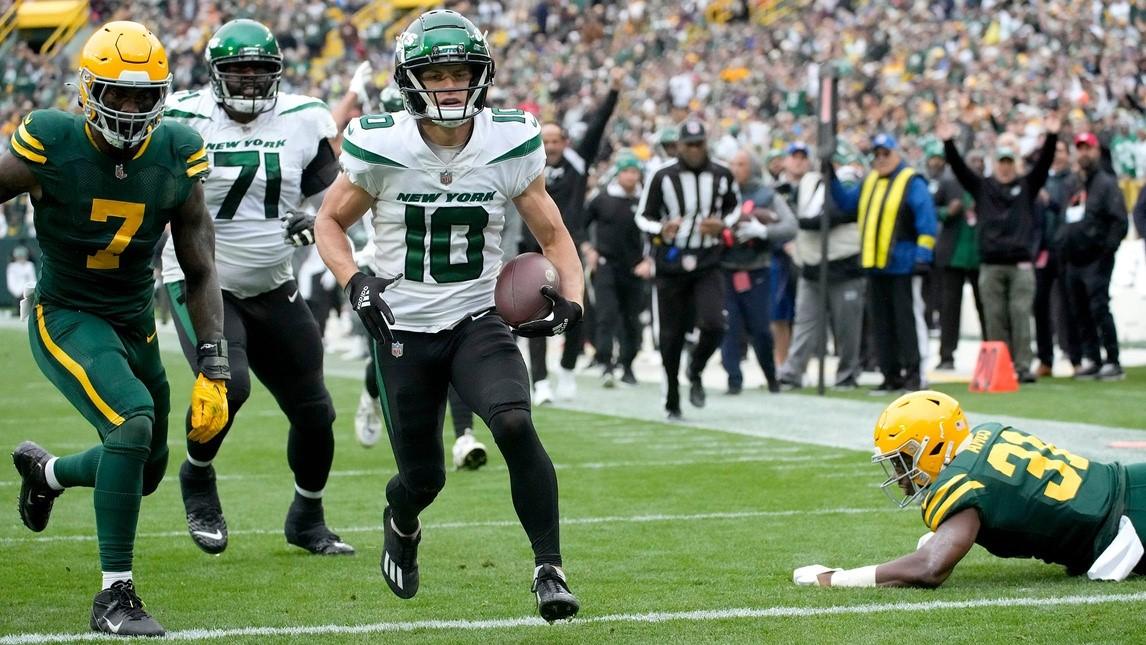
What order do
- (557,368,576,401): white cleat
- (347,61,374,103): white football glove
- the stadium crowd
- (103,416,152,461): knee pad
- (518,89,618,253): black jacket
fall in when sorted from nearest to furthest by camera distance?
(103,416,152,461): knee pad, (347,61,374,103): white football glove, (518,89,618,253): black jacket, (557,368,576,401): white cleat, the stadium crowd

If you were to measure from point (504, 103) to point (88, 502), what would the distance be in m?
24.1

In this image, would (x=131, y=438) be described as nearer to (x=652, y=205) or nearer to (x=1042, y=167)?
(x=652, y=205)

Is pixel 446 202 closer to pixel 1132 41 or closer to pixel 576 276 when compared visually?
pixel 576 276

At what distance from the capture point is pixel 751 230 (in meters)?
13.0

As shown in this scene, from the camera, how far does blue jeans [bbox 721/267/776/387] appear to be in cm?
1331

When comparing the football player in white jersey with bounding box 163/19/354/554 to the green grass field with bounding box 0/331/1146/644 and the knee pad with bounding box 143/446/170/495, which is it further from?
the knee pad with bounding box 143/446/170/495

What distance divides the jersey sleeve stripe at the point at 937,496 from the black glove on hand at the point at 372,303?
170cm

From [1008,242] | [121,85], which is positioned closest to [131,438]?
[121,85]

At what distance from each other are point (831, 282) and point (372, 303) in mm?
8983

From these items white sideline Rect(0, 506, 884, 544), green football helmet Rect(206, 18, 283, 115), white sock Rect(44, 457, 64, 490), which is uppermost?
green football helmet Rect(206, 18, 283, 115)

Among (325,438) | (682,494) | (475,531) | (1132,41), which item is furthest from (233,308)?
(1132,41)

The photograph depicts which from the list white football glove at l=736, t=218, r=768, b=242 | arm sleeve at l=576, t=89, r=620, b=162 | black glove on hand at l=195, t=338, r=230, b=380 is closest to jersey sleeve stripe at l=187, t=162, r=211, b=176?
black glove on hand at l=195, t=338, r=230, b=380

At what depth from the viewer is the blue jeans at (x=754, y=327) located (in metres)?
13.3

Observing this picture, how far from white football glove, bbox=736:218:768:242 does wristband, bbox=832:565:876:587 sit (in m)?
7.61
